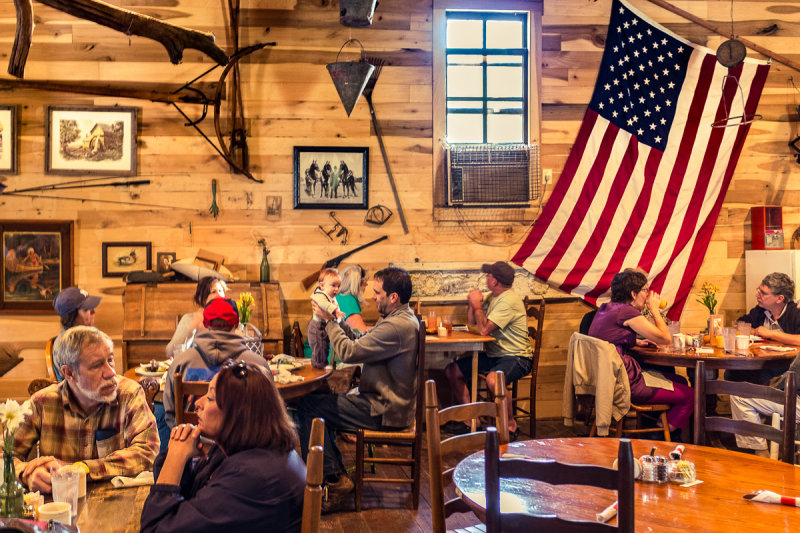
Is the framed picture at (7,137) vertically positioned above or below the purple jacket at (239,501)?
above

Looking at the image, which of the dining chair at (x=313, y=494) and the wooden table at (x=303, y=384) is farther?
the wooden table at (x=303, y=384)

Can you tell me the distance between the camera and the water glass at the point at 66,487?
7.00ft

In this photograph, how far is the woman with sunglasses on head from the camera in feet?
6.75

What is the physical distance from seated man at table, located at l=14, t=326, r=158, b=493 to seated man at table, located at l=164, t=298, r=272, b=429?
1.03m

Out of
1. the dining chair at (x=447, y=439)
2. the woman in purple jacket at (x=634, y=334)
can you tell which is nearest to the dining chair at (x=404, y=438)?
the dining chair at (x=447, y=439)

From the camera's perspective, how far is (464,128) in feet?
22.5

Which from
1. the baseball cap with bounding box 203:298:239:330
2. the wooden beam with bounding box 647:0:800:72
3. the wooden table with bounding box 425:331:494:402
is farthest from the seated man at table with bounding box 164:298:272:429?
the wooden beam with bounding box 647:0:800:72

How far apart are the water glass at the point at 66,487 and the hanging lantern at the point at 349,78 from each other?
A: 440 cm

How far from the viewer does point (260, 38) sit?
21.2 feet

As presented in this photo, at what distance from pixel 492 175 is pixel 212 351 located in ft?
11.8

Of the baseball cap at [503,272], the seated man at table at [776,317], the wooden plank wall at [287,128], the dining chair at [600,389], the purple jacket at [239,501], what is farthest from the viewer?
the wooden plank wall at [287,128]

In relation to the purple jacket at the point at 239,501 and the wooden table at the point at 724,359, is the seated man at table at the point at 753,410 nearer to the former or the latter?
the wooden table at the point at 724,359

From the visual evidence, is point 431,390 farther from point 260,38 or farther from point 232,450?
point 260,38

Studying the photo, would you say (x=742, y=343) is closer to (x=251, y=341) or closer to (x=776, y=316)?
(x=776, y=316)
